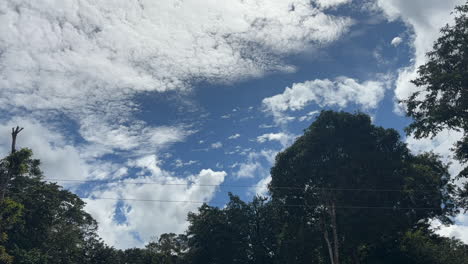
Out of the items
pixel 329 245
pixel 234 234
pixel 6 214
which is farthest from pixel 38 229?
pixel 329 245

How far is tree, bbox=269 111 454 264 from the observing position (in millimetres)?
32469

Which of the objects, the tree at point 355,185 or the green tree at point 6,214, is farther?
the tree at point 355,185

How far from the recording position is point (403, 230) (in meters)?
33.8

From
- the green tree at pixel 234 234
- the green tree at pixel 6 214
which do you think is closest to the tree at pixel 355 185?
the green tree at pixel 234 234

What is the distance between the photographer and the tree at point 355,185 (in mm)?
32469

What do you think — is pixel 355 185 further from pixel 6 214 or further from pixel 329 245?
pixel 6 214

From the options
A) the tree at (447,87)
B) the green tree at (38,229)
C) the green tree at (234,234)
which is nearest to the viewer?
the tree at (447,87)

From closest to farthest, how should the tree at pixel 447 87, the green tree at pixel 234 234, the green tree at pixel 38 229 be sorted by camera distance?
the tree at pixel 447 87
the green tree at pixel 38 229
the green tree at pixel 234 234

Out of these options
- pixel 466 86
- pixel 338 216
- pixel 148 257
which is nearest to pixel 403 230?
pixel 338 216

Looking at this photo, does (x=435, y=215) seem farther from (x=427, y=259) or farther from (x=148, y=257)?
(x=148, y=257)

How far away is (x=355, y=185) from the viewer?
109ft

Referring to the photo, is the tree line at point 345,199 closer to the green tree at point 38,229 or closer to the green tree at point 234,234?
the green tree at point 38,229

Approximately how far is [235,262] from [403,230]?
20.8 meters

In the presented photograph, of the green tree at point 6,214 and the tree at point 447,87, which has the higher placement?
the tree at point 447,87
